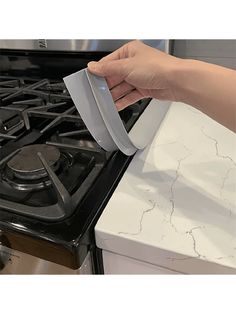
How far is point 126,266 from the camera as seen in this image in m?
0.44

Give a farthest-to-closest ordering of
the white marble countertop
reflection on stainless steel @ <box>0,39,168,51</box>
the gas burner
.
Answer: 1. reflection on stainless steel @ <box>0,39,168,51</box>
2. the gas burner
3. the white marble countertop

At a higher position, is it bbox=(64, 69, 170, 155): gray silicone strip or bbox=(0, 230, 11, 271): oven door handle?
bbox=(64, 69, 170, 155): gray silicone strip

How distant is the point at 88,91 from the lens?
51 cm

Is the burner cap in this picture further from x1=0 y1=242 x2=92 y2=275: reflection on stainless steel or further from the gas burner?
x1=0 y1=242 x2=92 y2=275: reflection on stainless steel

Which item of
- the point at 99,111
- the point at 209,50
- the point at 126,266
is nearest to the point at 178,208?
the point at 126,266

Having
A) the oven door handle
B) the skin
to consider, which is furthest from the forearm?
the oven door handle

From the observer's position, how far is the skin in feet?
1.38

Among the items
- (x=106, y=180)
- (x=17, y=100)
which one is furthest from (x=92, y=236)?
(x=17, y=100)

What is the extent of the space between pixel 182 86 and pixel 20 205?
294 mm

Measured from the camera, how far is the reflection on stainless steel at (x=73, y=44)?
0.76 metres

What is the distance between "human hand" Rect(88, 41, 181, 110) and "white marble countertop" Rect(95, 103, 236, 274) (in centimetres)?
12

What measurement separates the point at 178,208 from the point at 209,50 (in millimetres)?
536

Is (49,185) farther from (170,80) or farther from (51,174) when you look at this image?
(170,80)

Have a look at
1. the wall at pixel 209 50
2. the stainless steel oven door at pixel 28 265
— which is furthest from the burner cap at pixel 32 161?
the wall at pixel 209 50
